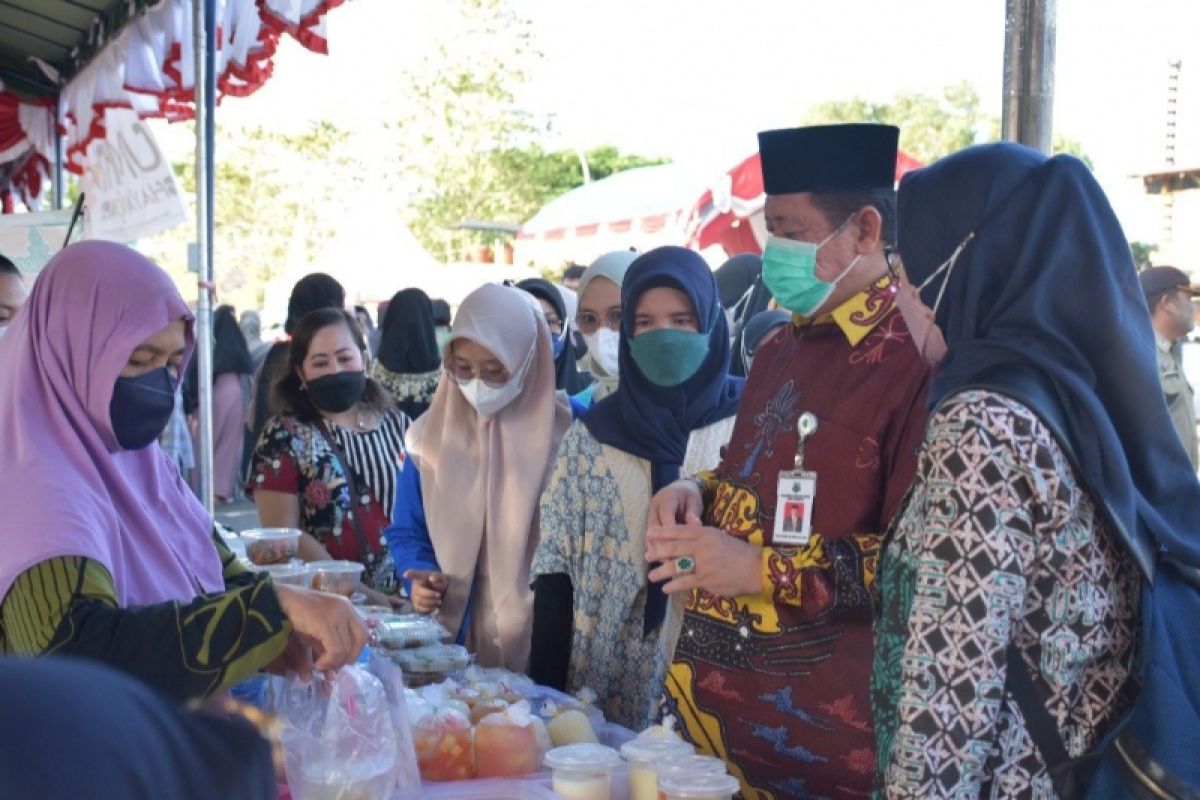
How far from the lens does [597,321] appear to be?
3883 mm

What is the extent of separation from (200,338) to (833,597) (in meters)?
3.45

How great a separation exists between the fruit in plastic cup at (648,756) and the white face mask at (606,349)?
1743mm

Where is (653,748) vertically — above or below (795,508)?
below

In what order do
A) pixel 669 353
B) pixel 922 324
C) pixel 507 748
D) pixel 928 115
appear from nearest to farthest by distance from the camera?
pixel 922 324, pixel 507 748, pixel 669 353, pixel 928 115

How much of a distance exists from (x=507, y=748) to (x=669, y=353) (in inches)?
38.9

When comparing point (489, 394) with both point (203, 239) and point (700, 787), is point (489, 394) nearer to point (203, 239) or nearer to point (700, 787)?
point (700, 787)

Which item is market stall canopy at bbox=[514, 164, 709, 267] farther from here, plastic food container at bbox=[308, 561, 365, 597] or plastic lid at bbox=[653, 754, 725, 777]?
plastic lid at bbox=[653, 754, 725, 777]

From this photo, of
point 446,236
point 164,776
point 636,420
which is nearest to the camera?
point 164,776

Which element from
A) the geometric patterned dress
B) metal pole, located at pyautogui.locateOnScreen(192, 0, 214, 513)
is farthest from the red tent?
the geometric patterned dress

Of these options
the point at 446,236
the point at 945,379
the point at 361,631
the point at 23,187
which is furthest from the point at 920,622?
the point at 446,236

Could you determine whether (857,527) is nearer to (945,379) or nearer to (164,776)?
(945,379)

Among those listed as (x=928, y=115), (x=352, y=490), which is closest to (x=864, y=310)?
(x=352, y=490)

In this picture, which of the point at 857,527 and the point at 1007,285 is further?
the point at 857,527

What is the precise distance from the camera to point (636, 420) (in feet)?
9.49
